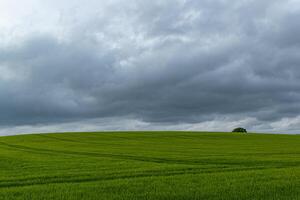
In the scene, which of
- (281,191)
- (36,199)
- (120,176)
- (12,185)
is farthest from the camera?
(120,176)

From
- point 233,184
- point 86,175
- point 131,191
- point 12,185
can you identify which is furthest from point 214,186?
point 12,185

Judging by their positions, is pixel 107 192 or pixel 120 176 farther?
pixel 120 176

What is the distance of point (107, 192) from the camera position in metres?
14.7

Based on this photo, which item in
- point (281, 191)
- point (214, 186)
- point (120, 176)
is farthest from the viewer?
point (120, 176)

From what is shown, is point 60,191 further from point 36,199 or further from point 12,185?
point 12,185

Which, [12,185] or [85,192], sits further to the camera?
[12,185]

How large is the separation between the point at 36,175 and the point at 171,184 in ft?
29.6

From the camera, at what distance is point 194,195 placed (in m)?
13.7

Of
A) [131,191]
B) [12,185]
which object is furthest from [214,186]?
[12,185]

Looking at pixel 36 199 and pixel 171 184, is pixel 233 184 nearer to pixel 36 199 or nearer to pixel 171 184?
pixel 171 184

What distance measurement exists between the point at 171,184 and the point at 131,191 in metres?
2.55

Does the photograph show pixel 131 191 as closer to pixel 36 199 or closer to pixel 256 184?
pixel 36 199

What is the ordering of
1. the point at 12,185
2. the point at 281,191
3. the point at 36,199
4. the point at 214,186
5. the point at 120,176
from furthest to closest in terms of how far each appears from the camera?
1. the point at 120,176
2. the point at 12,185
3. the point at 214,186
4. the point at 281,191
5. the point at 36,199

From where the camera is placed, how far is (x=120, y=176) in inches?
790
